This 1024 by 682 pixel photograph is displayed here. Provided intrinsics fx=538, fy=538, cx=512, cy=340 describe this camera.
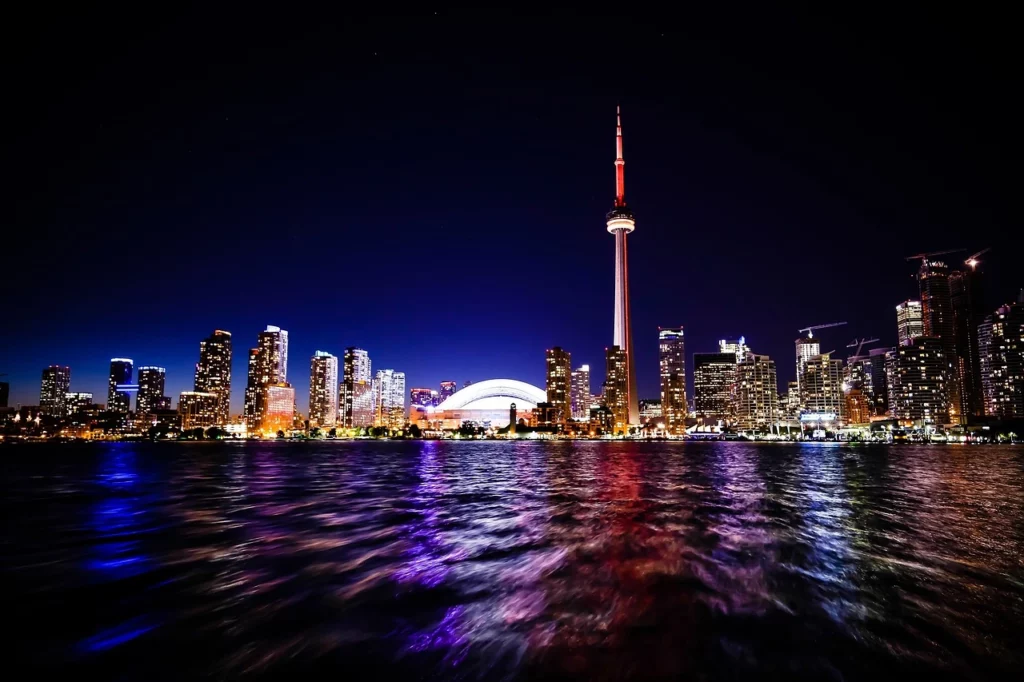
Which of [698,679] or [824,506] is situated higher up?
[698,679]

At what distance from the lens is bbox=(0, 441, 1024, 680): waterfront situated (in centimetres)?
695

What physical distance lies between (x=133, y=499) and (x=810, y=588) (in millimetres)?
29296

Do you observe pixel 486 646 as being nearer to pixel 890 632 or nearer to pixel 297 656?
pixel 297 656

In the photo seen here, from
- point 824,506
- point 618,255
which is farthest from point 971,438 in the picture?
point 824,506

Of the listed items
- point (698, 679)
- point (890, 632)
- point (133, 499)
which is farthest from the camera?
point (133, 499)

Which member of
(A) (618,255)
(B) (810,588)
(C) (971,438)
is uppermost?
(A) (618,255)

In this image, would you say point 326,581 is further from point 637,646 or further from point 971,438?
point 971,438

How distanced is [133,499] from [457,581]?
2359 cm

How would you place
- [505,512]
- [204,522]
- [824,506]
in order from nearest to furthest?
[204,522] < [505,512] < [824,506]

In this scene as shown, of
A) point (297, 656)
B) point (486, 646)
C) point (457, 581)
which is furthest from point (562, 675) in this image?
point (457, 581)

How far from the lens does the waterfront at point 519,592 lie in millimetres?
6949

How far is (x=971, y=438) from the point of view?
19338cm

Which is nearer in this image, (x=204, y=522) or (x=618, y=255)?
(x=204, y=522)

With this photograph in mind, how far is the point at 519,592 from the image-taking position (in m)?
10.0
